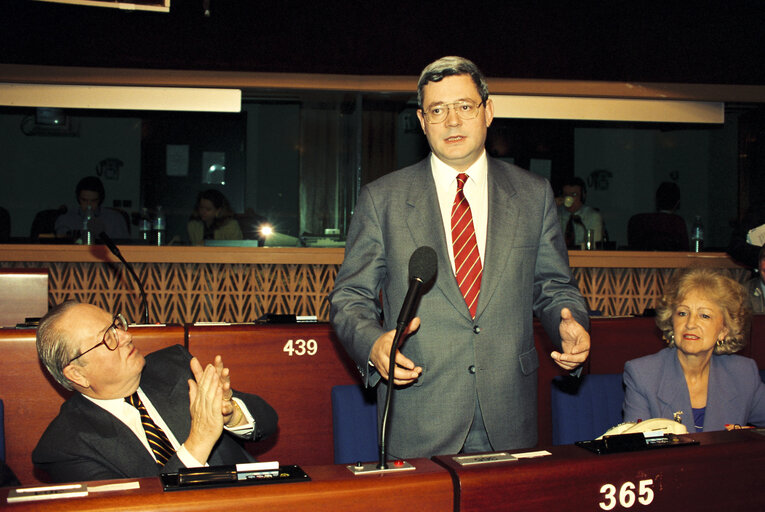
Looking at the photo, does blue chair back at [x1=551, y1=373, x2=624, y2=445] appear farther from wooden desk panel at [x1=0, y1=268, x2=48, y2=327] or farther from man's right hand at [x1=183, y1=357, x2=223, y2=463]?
wooden desk panel at [x1=0, y1=268, x2=48, y2=327]

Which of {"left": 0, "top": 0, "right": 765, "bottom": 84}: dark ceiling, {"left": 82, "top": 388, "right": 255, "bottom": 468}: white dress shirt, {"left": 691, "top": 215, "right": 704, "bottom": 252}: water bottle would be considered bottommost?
{"left": 82, "top": 388, "right": 255, "bottom": 468}: white dress shirt

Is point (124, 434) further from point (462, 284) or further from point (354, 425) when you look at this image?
point (462, 284)

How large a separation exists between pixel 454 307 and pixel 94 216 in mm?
5374

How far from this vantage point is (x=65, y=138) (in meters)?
9.15

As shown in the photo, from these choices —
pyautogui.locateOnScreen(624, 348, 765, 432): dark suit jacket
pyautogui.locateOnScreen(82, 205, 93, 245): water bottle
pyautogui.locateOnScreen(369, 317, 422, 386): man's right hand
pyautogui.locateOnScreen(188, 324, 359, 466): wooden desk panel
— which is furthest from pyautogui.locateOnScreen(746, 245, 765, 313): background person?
pyautogui.locateOnScreen(82, 205, 93, 245): water bottle

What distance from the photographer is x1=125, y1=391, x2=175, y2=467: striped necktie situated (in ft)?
5.98

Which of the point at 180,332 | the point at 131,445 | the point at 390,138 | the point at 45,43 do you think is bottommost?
the point at 131,445

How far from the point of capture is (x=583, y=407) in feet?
7.37

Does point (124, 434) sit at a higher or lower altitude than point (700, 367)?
lower

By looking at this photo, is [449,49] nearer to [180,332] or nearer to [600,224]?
[600,224]

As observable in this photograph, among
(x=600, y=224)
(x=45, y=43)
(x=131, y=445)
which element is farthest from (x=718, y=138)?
(x=131, y=445)

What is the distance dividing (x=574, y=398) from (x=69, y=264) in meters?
4.38

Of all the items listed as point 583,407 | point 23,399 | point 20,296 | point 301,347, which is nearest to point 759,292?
point 583,407

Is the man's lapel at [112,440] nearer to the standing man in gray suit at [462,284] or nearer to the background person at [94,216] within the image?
the standing man in gray suit at [462,284]
